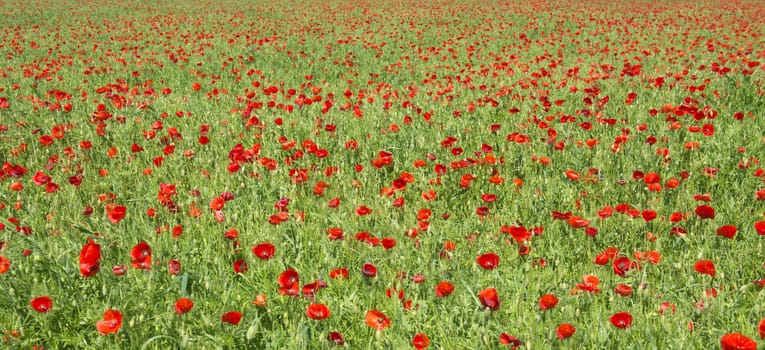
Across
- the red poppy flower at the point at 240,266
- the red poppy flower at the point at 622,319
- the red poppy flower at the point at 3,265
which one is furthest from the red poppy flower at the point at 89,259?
the red poppy flower at the point at 622,319

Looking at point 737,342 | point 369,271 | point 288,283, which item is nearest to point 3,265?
point 288,283

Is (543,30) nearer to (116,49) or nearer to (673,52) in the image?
(673,52)

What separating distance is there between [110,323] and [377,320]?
0.81m

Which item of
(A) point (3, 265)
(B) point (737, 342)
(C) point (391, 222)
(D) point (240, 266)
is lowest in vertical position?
(C) point (391, 222)

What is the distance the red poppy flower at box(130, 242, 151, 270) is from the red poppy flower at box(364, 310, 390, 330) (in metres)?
0.83

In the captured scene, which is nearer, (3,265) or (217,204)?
(3,265)

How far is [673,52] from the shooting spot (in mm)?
8820

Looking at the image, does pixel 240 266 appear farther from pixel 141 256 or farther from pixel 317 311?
pixel 317 311

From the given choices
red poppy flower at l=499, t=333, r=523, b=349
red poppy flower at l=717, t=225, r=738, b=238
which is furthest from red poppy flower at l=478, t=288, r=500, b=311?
red poppy flower at l=717, t=225, r=738, b=238

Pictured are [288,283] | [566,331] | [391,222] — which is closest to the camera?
[566,331]

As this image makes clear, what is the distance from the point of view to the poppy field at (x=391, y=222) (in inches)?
71.6

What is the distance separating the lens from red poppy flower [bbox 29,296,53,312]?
66.2 inches

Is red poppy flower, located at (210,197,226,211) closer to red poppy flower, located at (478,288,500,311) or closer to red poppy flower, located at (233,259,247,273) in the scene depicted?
red poppy flower, located at (233,259,247,273)

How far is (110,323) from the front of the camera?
62.4 inches
